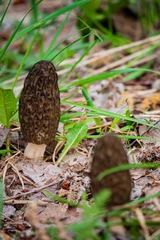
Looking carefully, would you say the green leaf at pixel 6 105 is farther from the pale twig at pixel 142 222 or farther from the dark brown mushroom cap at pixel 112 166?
the pale twig at pixel 142 222

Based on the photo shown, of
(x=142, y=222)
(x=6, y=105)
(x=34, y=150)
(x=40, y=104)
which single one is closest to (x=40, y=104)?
(x=40, y=104)

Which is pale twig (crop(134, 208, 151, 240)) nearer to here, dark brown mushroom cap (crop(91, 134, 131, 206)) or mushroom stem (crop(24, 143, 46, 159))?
dark brown mushroom cap (crop(91, 134, 131, 206))

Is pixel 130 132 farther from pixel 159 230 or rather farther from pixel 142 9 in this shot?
pixel 142 9

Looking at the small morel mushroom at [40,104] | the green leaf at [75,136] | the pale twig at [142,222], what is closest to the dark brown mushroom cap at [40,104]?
the small morel mushroom at [40,104]

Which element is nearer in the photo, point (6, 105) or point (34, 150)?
point (6, 105)

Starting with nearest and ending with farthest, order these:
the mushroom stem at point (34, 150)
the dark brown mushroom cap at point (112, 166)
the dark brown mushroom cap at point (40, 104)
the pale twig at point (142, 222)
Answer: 1. the pale twig at point (142, 222)
2. the dark brown mushroom cap at point (112, 166)
3. the dark brown mushroom cap at point (40, 104)
4. the mushroom stem at point (34, 150)

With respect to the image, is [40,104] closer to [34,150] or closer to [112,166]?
[34,150]

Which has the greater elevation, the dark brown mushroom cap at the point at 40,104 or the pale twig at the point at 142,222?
the dark brown mushroom cap at the point at 40,104
